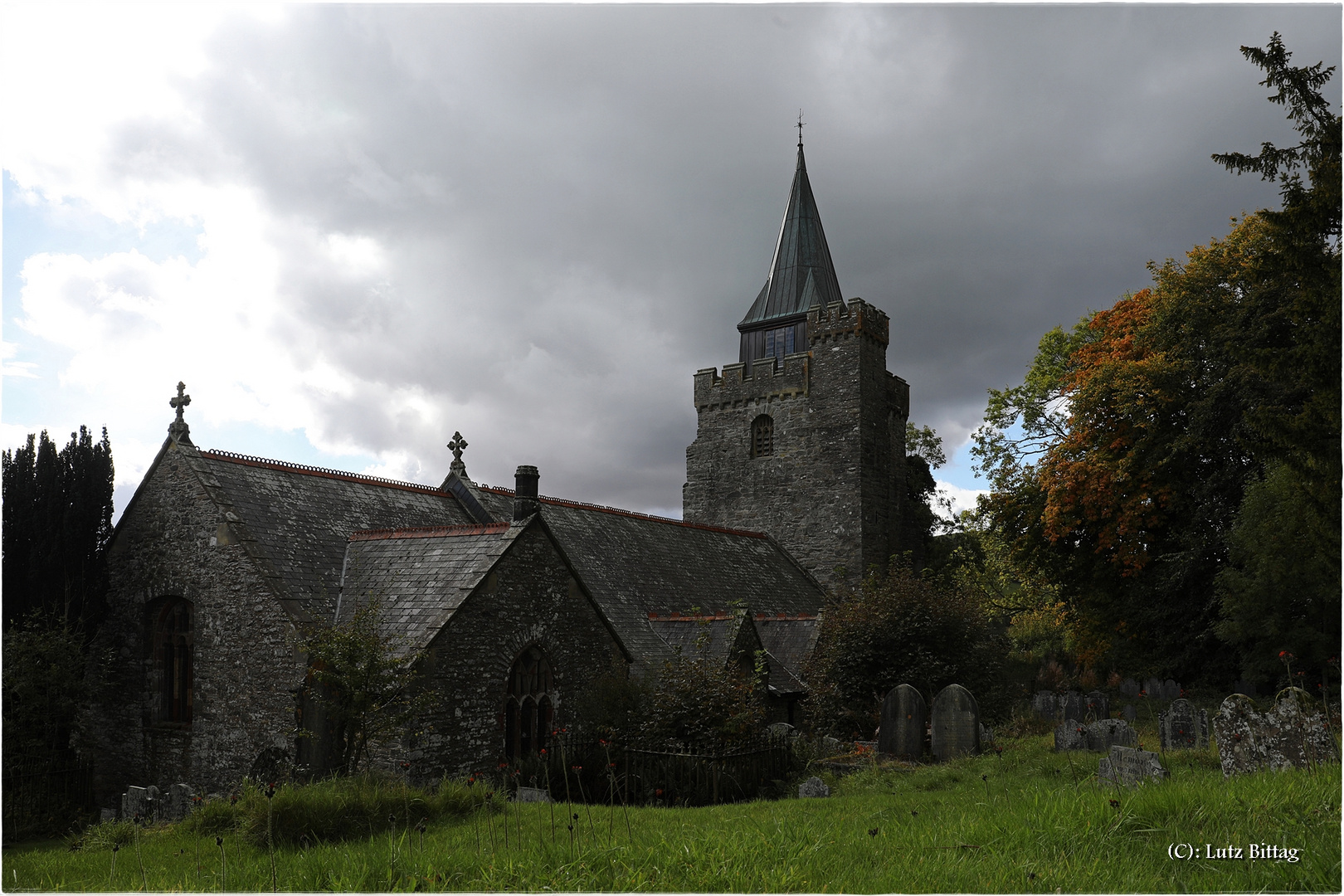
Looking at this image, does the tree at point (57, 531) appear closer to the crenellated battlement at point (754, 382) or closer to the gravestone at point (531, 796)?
the gravestone at point (531, 796)

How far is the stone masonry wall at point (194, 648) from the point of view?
13.2 m

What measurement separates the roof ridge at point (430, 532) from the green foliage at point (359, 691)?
3111 mm

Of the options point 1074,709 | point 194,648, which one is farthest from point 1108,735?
point 194,648

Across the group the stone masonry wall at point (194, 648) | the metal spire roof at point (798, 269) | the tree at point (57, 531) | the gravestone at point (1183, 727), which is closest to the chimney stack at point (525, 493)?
the stone masonry wall at point (194, 648)

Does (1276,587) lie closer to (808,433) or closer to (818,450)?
(818,450)

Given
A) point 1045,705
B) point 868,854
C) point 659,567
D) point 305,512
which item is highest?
point 305,512

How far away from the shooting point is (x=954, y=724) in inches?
572

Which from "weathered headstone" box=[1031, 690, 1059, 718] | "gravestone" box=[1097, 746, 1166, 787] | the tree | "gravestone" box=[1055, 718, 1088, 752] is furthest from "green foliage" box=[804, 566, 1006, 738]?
the tree

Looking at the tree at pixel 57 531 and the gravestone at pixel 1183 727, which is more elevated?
the tree at pixel 57 531

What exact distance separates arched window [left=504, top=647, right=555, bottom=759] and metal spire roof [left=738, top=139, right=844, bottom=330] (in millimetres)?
21400

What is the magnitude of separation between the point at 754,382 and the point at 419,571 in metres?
19.2

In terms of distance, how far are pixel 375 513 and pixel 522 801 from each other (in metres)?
9.24

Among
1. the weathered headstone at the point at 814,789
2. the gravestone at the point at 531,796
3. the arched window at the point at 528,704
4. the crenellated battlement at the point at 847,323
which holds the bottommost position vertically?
the weathered headstone at the point at 814,789

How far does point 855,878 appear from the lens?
5410 mm
